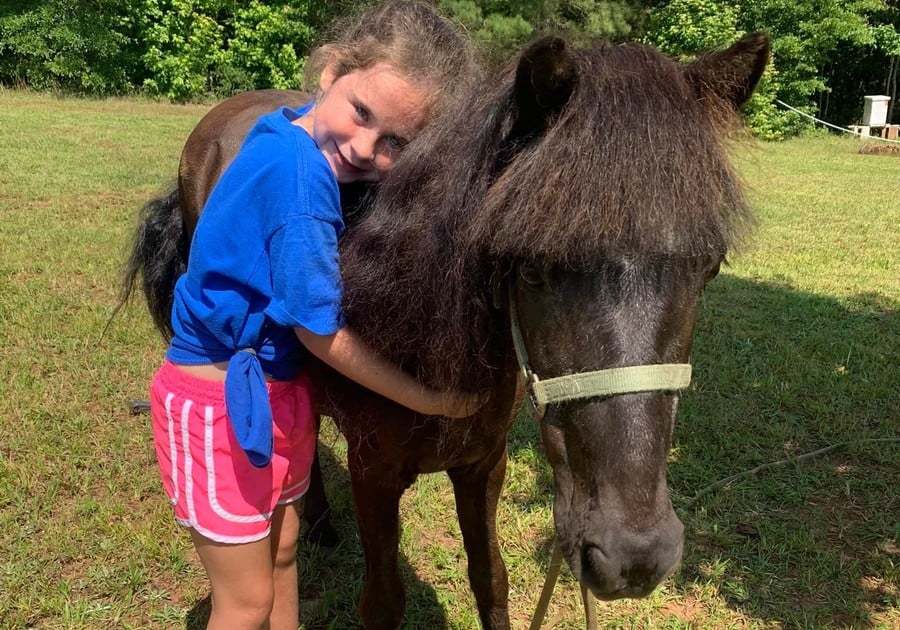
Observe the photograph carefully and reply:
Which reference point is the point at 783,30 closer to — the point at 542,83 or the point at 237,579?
the point at 542,83

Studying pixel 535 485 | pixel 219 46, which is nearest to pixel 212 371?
pixel 535 485

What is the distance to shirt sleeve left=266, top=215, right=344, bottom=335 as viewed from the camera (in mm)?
1348

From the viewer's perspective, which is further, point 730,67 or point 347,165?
point 347,165

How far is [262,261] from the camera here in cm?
143

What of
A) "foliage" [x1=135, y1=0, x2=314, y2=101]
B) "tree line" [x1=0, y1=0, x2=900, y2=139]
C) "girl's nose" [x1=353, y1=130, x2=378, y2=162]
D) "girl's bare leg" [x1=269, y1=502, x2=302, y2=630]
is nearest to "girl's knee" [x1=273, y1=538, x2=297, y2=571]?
"girl's bare leg" [x1=269, y1=502, x2=302, y2=630]

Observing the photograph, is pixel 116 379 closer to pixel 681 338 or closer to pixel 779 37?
pixel 681 338

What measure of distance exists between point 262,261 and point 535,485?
2232 millimetres

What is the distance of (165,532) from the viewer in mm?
2824

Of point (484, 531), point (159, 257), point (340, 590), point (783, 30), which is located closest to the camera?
point (484, 531)

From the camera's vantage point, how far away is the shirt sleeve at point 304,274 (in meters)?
1.35

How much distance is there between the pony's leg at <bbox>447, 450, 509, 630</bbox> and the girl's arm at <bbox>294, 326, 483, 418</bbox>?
573mm

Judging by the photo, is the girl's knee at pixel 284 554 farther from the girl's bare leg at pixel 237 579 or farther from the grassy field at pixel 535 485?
the grassy field at pixel 535 485

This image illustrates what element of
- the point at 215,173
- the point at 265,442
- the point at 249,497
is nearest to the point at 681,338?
the point at 265,442

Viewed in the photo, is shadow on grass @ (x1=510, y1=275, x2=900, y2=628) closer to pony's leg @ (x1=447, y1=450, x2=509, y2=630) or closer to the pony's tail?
pony's leg @ (x1=447, y1=450, x2=509, y2=630)
